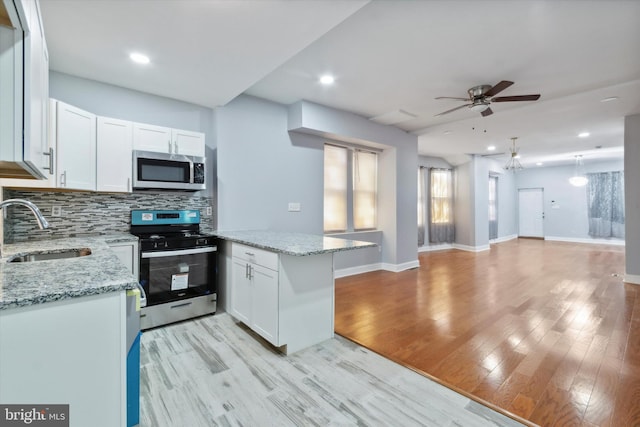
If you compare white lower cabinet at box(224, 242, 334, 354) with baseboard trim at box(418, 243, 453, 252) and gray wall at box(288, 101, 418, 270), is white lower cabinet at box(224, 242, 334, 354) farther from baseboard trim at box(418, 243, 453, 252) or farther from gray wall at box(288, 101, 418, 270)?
baseboard trim at box(418, 243, 453, 252)

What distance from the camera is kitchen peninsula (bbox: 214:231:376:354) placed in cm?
233

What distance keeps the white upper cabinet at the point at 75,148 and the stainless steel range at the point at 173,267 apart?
1.92 ft

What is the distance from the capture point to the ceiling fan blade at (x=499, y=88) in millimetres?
2994

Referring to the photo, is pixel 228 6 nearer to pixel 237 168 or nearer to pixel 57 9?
pixel 57 9

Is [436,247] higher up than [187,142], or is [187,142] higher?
[187,142]

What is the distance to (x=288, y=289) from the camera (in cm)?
237

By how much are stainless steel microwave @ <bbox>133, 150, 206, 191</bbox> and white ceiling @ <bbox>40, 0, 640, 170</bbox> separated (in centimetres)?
73

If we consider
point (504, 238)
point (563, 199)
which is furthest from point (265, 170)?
point (563, 199)

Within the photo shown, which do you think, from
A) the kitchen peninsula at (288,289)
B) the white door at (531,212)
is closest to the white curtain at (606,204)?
the white door at (531,212)

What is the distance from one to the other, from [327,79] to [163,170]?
205cm

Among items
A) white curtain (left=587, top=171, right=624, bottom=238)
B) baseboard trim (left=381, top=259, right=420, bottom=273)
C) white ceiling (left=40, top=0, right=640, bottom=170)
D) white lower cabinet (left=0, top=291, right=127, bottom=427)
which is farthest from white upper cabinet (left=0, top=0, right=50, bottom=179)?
white curtain (left=587, top=171, right=624, bottom=238)

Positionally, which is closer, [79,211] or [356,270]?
[79,211]

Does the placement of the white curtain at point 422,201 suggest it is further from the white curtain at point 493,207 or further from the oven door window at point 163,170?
the oven door window at point 163,170

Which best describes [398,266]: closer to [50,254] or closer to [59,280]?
[50,254]
